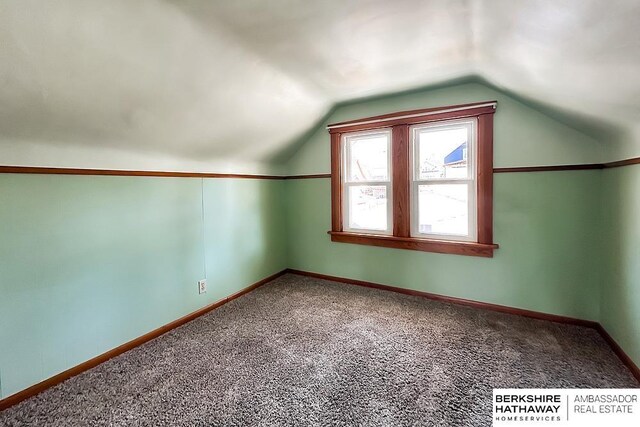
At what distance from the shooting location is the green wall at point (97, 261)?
5.37ft

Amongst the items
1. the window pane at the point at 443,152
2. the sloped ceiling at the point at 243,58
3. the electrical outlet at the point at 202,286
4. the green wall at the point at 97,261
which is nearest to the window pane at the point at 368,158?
the window pane at the point at 443,152

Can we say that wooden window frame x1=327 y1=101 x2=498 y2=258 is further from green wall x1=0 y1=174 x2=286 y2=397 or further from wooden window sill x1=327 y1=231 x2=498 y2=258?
green wall x1=0 y1=174 x2=286 y2=397

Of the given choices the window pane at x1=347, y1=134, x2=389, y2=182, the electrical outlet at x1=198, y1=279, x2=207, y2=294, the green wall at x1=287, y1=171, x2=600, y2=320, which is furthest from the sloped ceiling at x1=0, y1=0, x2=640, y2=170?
the electrical outlet at x1=198, y1=279, x2=207, y2=294

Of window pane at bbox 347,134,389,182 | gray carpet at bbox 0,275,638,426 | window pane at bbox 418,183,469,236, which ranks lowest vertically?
gray carpet at bbox 0,275,638,426

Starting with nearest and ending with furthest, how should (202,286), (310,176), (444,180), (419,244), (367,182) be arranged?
(202,286)
(444,180)
(419,244)
(367,182)
(310,176)

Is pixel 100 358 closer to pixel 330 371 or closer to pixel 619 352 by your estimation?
pixel 330 371

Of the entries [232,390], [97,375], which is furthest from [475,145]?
[97,375]

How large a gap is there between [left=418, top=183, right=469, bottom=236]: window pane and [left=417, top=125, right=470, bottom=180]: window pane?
0.14 meters

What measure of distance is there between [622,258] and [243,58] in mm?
2979

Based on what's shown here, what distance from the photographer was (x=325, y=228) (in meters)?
3.59

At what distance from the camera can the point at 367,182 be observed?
331cm

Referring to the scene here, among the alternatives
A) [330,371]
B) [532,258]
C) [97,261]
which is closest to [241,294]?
[97,261]

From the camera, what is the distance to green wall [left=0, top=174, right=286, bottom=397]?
1636 mm

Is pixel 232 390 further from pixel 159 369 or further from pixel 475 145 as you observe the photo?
pixel 475 145
